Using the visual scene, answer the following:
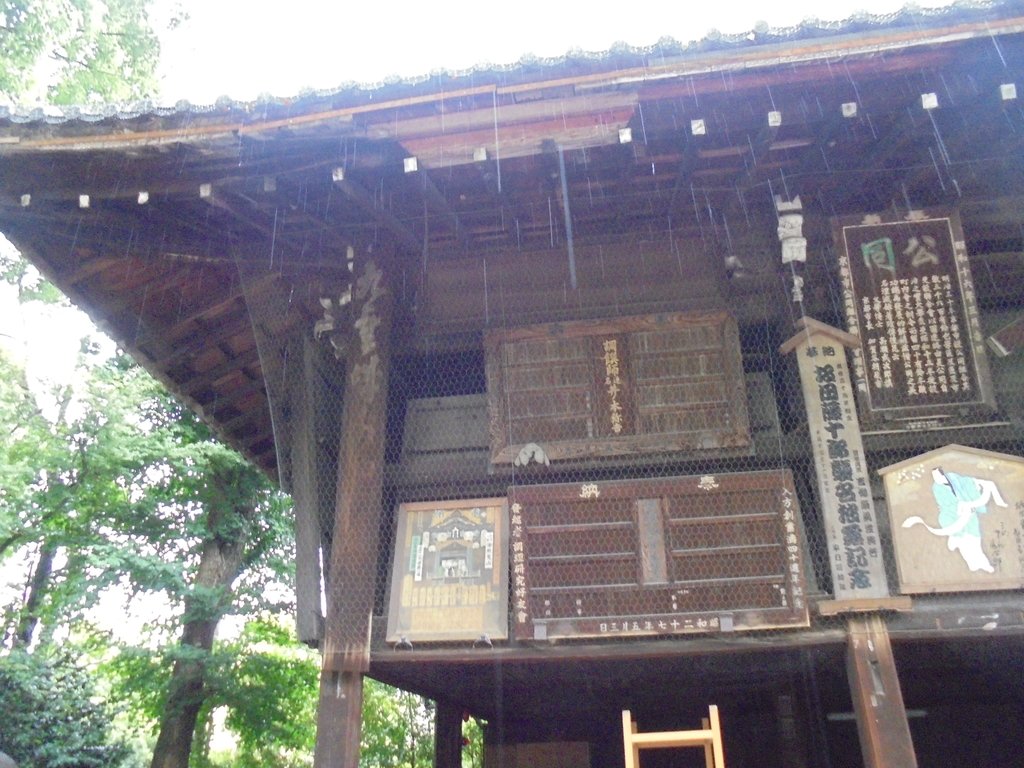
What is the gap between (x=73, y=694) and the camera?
12438mm

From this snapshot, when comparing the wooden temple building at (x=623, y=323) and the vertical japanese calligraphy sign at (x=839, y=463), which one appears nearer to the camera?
the wooden temple building at (x=623, y=323)

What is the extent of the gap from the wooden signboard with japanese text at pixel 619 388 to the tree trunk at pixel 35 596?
36.6ft

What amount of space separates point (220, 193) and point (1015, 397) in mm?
5759

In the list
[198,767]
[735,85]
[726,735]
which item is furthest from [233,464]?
[735,85]

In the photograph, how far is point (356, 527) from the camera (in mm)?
5504

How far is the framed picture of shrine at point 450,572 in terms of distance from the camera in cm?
539

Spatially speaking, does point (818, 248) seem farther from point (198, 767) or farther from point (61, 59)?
point (198, 767)

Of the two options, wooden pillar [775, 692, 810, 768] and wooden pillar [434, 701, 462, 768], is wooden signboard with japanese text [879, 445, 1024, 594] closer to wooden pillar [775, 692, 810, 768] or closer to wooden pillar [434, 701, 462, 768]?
wooden pillar [775, 692, 810, 768]

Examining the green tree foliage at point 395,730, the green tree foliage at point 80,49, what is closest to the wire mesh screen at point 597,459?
the green tree foliage at point 80,49

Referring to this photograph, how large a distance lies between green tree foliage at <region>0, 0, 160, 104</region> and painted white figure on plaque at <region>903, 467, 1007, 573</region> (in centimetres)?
1076

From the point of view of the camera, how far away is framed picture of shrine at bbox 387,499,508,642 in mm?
5395

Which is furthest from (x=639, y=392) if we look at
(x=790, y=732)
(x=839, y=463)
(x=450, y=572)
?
(x=790, y=732)

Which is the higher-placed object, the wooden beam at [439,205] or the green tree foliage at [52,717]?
the wooden beam at [439,205]

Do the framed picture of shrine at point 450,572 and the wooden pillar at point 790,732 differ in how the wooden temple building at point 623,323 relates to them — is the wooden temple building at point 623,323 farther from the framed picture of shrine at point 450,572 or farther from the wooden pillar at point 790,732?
the wooden pillar at point 790,732
